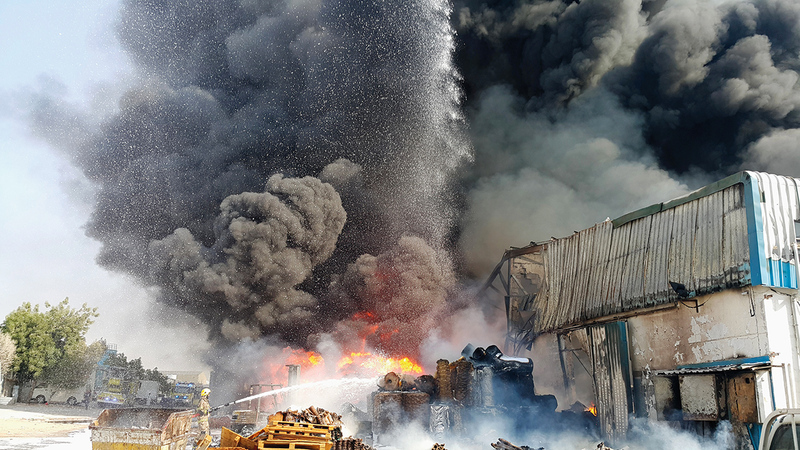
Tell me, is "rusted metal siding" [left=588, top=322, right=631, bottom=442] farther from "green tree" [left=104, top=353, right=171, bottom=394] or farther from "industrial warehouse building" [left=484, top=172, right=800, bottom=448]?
"green tree" [left=104, top=353, right=171, bottom=394]

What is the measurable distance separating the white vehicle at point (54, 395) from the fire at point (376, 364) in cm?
2266

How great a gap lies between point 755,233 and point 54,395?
4470 centimetres

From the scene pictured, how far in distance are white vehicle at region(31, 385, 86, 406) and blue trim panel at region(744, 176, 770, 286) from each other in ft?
141

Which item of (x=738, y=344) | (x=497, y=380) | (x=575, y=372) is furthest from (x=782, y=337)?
(x=575, y=372)

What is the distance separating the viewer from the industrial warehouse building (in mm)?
12586

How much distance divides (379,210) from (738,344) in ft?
105

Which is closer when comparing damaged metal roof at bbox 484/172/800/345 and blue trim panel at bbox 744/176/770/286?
blue trim panel at bbox 744/176/770/286

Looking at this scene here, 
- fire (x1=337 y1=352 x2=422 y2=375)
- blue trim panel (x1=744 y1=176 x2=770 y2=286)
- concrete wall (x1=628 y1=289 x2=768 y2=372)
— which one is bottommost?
fire (x1=337 y1=352 x2=422 y2=375)

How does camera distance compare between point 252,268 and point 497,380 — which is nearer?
point 497,380

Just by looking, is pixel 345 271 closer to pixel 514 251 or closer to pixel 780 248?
pixel 514 251

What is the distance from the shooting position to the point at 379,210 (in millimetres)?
43125

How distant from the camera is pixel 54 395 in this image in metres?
39.3

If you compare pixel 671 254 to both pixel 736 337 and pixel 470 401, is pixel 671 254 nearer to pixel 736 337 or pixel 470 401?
pixel 736 337

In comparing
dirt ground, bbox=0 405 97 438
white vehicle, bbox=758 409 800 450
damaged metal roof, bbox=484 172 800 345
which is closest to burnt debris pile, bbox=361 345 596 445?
damaged metal roof, bbox=484 172 800 345
